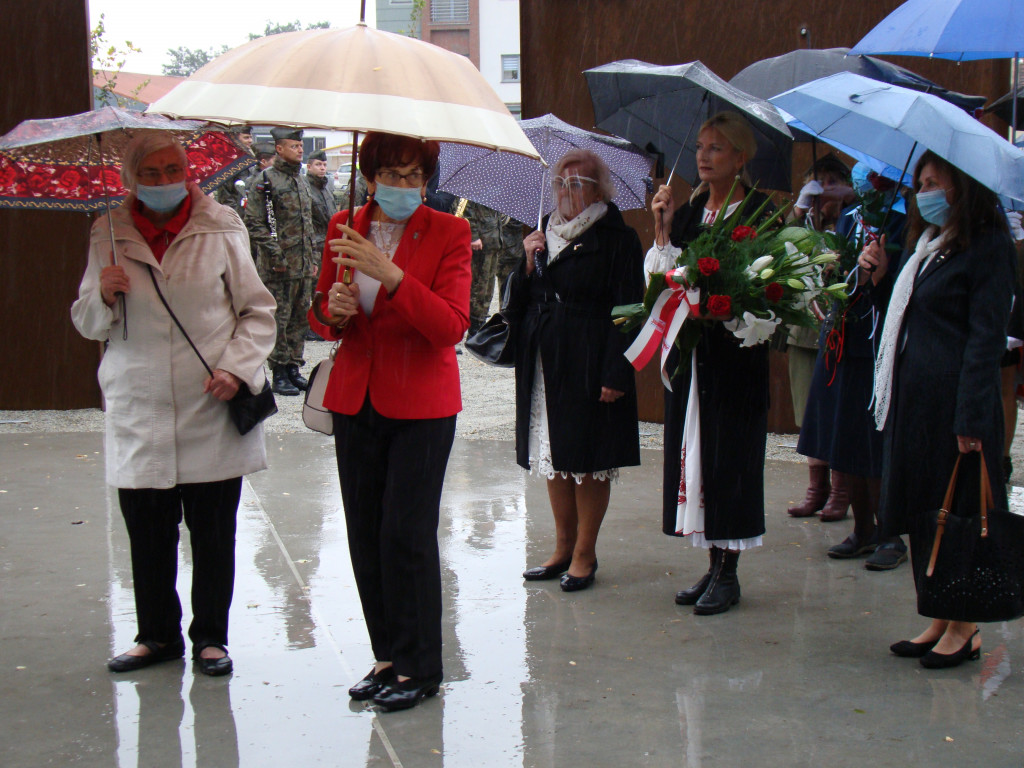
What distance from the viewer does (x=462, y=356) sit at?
42.2 feet

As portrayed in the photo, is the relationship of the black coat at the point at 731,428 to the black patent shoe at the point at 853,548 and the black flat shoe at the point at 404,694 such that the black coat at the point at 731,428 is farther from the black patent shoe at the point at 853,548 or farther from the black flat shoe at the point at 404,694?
the black flat shoe at the point at 404,694

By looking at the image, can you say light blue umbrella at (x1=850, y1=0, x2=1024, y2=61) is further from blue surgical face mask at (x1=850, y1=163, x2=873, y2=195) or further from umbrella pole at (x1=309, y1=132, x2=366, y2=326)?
umbrella pole at (x1=309, y1=132, x2=366, y2=326)

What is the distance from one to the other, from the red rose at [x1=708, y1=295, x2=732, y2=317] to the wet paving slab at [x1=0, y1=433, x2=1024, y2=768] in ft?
4.30

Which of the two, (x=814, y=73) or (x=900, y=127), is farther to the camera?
(x=814, y=73)

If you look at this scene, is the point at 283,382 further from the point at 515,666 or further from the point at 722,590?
the point at 515,666

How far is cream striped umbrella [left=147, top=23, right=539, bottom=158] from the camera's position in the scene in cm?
319

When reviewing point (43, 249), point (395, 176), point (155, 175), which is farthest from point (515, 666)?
point (43, 249)

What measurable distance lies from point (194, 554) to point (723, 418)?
7.22 ft

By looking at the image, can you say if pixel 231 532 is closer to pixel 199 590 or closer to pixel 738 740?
pixel 199 590

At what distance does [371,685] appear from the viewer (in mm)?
3939

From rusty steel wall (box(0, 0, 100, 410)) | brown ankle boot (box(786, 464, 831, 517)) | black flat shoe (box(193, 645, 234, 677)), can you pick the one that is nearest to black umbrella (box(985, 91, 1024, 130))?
brown ankle boot (box(786, 464, 831, 517))

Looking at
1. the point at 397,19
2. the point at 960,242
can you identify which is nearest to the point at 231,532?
the point at 960,242

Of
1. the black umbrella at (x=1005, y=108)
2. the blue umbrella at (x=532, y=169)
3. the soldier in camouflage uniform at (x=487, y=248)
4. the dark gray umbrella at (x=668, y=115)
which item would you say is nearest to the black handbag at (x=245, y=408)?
the blue umbrella at (x=532, y=169)

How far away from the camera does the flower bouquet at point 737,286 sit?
4426 mm
